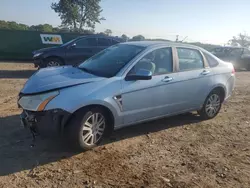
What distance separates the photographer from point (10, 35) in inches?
632

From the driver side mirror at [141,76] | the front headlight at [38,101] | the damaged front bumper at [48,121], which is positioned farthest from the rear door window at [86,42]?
the damaged front bumper at [48,121]

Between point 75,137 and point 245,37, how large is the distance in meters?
45.3

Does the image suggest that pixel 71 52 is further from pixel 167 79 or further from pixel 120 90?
pixel 120 90

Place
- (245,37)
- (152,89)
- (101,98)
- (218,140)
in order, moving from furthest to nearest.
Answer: (245,37)
(218,140)
(152,89)
(101,98)

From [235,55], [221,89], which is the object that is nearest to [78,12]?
[235,55]

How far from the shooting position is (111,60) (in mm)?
5008

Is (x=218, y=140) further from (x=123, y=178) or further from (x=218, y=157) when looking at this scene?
(x=123, y=178)

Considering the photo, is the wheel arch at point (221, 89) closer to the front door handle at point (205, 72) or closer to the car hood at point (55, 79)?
the front door handle at point (205, 72)

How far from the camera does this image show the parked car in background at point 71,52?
11320 millimetres

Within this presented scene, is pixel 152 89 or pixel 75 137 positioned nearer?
pixel 75 137

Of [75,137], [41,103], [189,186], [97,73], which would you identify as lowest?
[189,186]

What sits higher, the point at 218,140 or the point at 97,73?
the point at 97,73

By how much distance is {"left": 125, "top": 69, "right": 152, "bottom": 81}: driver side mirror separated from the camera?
14.7 feet

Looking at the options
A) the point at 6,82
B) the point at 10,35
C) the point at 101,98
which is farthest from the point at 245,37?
the point at 101,98
